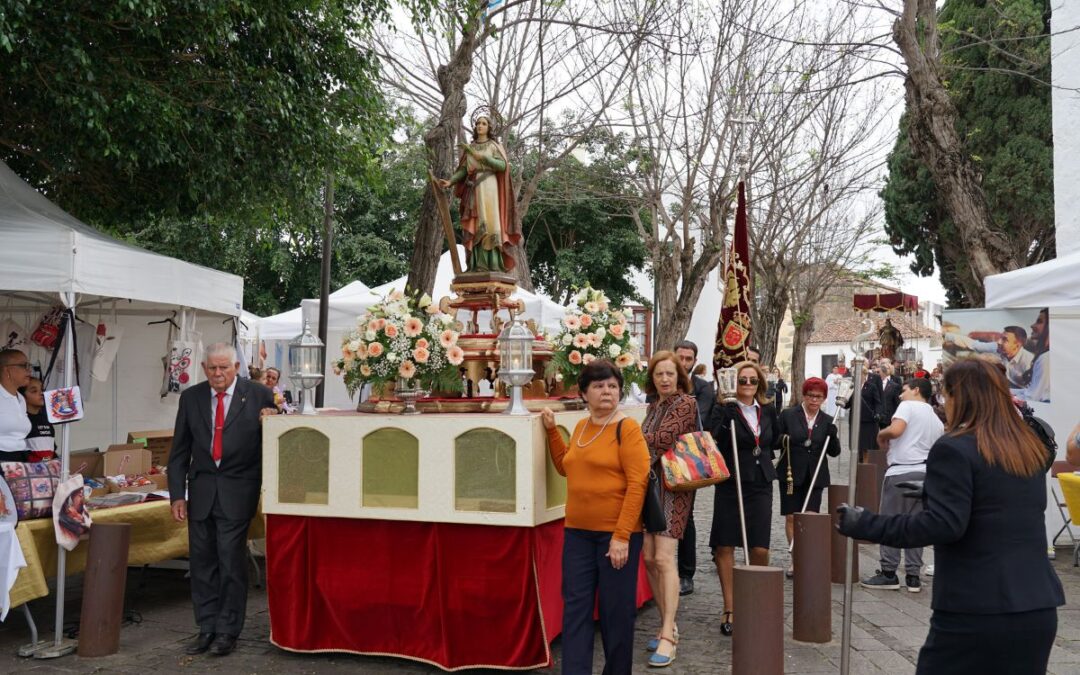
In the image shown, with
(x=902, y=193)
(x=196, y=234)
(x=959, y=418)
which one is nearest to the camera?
(x=959, y=418)

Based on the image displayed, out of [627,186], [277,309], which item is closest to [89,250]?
[627,186]

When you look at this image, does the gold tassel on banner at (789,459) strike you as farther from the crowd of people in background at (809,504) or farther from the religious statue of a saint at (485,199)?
the religious statue of a saint at (485,199)

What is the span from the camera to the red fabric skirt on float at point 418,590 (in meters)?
5.98

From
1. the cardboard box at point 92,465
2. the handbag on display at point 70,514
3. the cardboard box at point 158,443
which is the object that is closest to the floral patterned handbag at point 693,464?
the handbag on display at point 70,514

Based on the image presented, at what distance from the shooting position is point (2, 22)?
272 inches

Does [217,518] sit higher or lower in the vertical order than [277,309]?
lower

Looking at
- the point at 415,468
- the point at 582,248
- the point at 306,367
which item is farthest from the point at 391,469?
the point at 582,248

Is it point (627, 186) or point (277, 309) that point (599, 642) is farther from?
point (277, 309)

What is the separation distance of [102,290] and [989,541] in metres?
6.36

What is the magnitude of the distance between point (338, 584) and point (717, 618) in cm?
294

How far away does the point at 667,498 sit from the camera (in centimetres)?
665

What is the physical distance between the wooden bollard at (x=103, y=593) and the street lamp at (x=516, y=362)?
2785 millimetres

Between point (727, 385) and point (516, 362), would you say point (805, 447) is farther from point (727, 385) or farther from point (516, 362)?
point (516, 362)

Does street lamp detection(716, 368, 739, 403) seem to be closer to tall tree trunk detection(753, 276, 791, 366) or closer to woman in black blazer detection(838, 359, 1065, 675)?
woman in black blazer detection(838, 359, 1065, 675)
